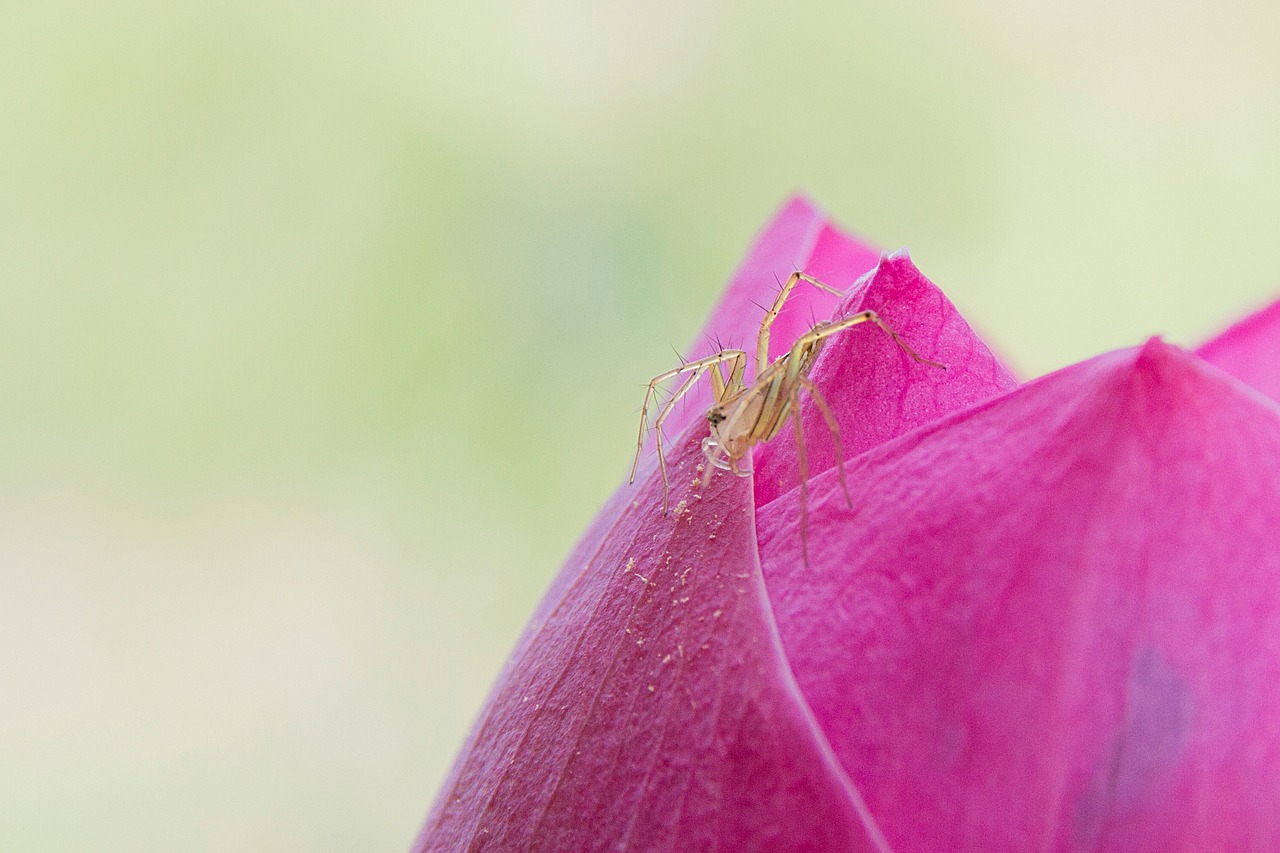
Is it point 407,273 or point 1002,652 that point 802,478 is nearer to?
point 1002,652

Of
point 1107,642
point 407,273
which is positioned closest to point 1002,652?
point 1107,642

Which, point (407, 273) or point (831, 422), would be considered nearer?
point (831, 422)

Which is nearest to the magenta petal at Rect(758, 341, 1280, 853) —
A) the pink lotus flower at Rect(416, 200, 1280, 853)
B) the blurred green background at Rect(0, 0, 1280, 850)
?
the pink lotus flower at Rect(416, 200, 1280, 853)

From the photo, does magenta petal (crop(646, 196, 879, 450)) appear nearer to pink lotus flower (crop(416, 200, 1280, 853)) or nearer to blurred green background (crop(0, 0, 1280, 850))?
pink lotus flower (crop(416, 200, 1280, 853))

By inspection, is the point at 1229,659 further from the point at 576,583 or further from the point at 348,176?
the point at 348,176

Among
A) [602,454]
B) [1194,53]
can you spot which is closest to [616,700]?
[602,454]

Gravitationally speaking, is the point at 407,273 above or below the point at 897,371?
above
